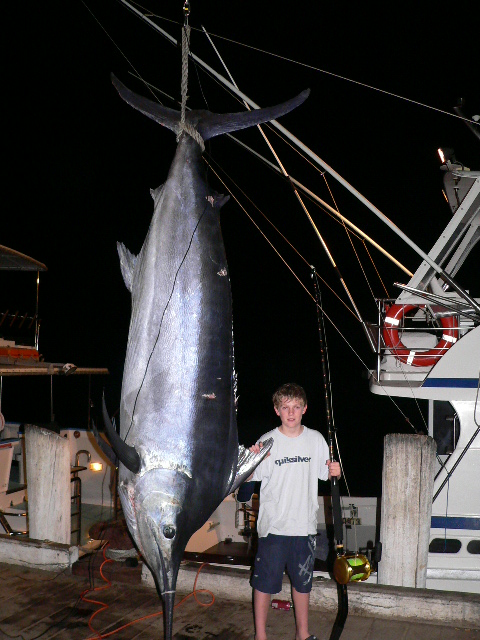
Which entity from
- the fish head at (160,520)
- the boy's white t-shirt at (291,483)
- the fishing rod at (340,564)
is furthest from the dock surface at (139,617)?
the fish head at (160,520)

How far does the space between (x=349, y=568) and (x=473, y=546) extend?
2.61 meters

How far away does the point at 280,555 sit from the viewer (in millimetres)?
2834

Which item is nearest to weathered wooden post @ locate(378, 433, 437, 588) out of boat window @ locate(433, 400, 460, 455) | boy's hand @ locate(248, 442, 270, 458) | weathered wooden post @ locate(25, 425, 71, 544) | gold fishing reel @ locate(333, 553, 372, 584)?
gold fishing reel @ locate(333, 553, 372, 584)

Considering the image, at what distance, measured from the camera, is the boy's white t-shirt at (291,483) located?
2.85 metres

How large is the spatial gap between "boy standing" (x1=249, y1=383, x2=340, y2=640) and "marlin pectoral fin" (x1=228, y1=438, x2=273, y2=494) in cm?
29

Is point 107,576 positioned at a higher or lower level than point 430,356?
lower

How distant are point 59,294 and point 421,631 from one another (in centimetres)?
5135

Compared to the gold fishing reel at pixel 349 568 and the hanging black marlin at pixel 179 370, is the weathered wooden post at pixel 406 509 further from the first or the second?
the hanging black marlin at pixel 179 370

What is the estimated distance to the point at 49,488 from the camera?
4.10 meters

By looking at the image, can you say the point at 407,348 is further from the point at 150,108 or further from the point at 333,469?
the point at 150,108

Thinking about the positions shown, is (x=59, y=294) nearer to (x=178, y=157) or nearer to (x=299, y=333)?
(x=299, y=333)

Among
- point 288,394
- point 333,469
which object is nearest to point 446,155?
point 288,394

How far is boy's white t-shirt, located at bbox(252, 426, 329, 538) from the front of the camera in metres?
2.85

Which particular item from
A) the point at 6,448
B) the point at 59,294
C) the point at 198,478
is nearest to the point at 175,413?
the point at 198,478
